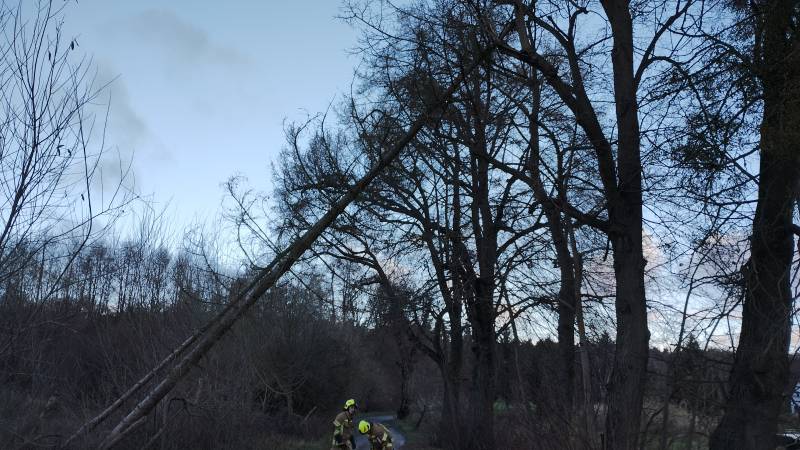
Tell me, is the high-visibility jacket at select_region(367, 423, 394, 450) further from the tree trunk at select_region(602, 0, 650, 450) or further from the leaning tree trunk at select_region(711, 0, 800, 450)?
the tree trunk at select_region(602, 0, 650, 450)

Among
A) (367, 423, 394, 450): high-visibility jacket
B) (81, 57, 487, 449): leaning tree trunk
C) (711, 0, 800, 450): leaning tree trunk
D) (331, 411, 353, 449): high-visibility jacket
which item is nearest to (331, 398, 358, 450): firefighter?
(331, 411, 353, 449): high-visibility jacket

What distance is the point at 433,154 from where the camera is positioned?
33.3ft

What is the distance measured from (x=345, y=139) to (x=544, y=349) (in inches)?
371

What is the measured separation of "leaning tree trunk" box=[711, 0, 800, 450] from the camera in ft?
25.7

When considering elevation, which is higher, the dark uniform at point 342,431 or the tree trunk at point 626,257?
the tree trunk at point 626,257

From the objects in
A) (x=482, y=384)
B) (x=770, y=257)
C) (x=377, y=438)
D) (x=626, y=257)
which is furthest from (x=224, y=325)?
(x=482, y=384)

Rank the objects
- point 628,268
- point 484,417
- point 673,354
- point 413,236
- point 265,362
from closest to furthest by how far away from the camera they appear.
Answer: point 673,354
point 628,268
point 484,417
point 413,236
point 265,362

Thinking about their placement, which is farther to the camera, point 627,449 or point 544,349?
point 544,349

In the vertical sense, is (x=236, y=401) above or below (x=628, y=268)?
below

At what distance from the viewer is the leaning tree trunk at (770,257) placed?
25.7 ft

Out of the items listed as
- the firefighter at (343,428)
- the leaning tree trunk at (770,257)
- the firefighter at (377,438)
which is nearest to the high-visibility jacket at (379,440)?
the firefighter at (377,438)

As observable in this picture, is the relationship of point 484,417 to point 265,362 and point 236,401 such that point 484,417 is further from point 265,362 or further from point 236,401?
point 265,362

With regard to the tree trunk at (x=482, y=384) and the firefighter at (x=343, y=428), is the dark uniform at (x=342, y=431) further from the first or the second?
the tree trunk at (x=482, y=384)

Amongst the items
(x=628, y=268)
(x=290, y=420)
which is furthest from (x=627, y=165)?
(x=290, y=420)
